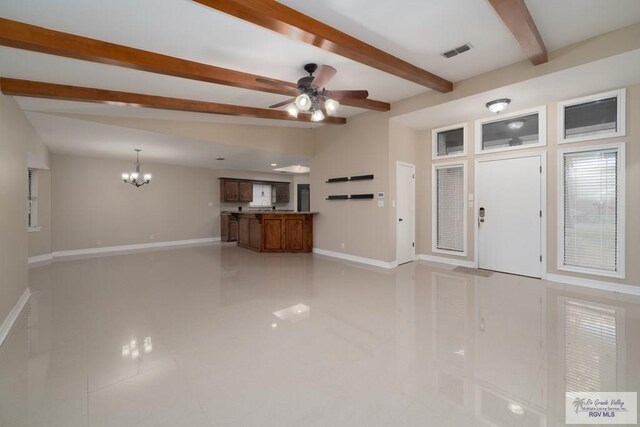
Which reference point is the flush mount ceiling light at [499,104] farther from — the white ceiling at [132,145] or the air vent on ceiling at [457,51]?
the white ceiling at [132,145]

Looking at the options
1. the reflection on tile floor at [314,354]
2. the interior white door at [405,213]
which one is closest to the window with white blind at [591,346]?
the reflection on tile floor at [314,354]

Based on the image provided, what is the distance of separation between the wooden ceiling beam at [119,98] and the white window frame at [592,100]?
13.9 ft

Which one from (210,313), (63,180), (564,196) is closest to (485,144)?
(564,196)

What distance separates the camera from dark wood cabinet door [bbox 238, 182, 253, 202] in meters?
9.59

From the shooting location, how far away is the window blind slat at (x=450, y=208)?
214 inches

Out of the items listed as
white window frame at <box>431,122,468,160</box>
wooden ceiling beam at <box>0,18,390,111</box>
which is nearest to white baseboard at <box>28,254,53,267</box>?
wooden ceiling beam at <box>0,18,390,111</box>

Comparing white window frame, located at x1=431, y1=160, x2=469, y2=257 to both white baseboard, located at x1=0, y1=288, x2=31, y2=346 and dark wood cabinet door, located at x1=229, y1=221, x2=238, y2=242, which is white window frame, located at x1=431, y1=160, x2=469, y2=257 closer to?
dark wood cabinet door, located at x1=229, y1=221, x2=238, y2=242

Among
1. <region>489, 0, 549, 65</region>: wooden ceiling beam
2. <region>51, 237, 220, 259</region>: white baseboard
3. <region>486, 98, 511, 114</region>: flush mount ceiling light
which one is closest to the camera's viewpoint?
<region>489, 0, 549, 65</region>: wooden ceiling beam

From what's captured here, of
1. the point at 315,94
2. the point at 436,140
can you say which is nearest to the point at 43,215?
the point at 315,94

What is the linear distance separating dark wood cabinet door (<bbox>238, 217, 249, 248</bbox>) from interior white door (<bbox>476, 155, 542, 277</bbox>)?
5.40m

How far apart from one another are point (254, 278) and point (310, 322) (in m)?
2.00

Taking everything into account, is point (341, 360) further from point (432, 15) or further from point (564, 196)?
point (564, 196)

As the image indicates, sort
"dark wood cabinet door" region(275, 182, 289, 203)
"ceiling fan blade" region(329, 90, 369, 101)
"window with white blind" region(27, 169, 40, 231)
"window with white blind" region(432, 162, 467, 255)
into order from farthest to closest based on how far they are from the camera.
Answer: "dark wood cabinet door" region(275, 182, 289, 203) < "window with white blind" region(27, 169, 40, 231) < "window with white blind" region(432, 162, 467, 255) < "ceiling fan blade" region(329, 90, 369, 101)

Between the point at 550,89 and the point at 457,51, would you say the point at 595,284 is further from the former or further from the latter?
the point at 457,51
